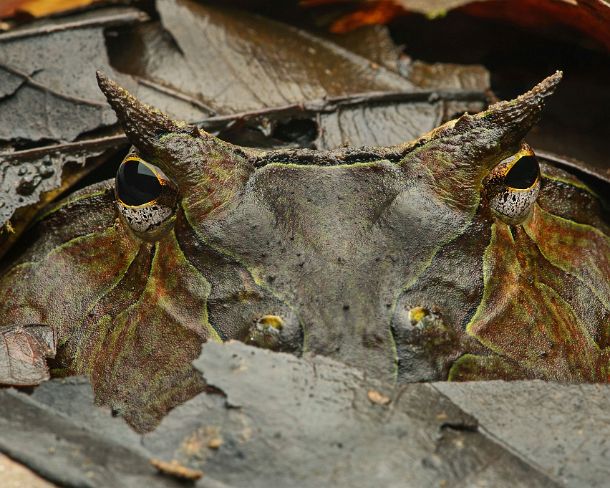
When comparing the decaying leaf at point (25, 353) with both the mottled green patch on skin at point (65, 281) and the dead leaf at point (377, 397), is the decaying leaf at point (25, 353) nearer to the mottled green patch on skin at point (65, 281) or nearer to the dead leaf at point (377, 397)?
the mottled green patch on skin at point (65, 281)

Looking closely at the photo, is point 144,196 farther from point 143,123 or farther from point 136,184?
point 143,123

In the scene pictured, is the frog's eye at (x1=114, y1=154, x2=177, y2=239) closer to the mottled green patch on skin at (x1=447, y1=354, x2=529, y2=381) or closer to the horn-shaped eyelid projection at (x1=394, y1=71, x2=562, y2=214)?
the horn-shaped eyelid projection at (x1=394, y1=71, x2=562, y2=214)

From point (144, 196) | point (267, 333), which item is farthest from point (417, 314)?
point (144, 196)

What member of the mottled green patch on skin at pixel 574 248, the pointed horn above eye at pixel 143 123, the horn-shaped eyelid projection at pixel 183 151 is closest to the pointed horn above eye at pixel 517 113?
the mottled green patch on skin at pixel 574 248

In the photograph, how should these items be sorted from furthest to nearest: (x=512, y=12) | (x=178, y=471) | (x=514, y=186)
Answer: (x=512, y=12), (x=514, y=186), (x=178, y=471)

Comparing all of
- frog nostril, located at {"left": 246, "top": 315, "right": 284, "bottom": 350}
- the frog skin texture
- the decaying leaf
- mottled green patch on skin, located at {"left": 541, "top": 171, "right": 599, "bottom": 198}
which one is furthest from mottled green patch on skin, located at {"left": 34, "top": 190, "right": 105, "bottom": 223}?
mottled green patch on skin, located at {"left": 541, "top": 171, "right": 599, "bottom": 198}
